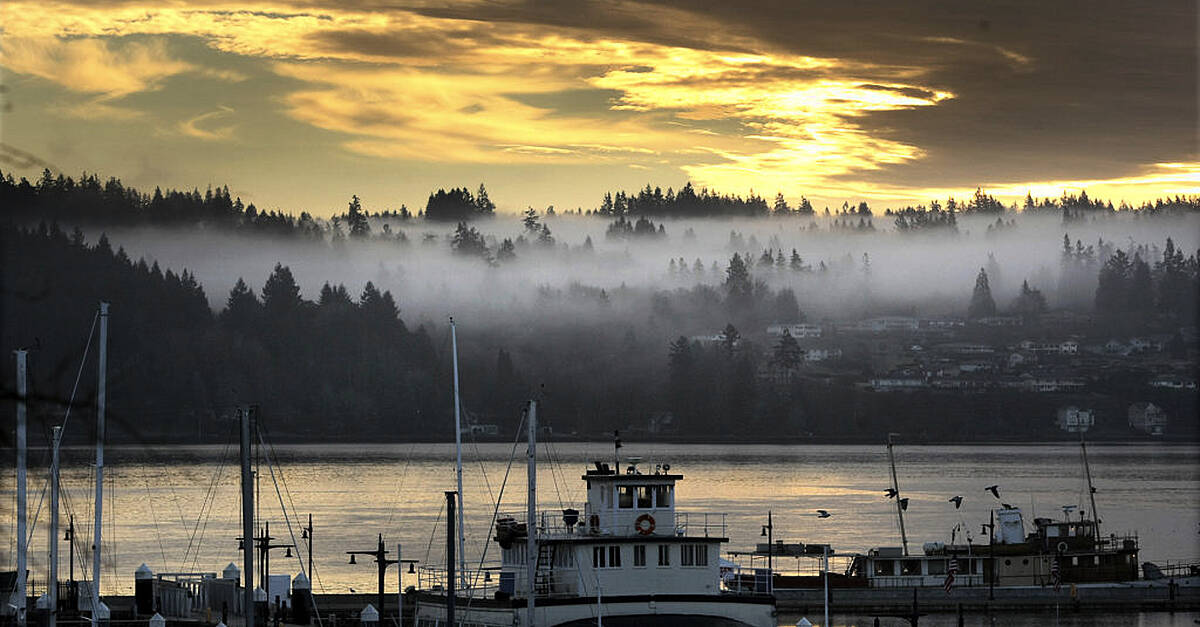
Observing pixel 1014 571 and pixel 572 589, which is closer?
pixel 572 589

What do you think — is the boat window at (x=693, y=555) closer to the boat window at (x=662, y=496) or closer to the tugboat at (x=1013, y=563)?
the boat window at (x=662, y=496)

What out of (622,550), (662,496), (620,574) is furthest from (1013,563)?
(620,574)

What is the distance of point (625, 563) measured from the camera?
57.9m

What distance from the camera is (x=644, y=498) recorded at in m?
59.2

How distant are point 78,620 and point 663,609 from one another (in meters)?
18.3

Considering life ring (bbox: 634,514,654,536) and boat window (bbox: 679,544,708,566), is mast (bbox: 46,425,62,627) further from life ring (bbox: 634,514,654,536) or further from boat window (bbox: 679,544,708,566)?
boat window (bbox: 679,544,708,566)

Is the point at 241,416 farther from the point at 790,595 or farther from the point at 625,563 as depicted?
the point at 790,595

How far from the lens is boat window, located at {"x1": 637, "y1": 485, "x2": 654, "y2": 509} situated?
5900 cm

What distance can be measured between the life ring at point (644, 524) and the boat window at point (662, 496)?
660 millimetres

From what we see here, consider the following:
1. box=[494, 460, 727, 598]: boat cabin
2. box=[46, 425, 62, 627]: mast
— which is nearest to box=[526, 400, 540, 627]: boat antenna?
box=[494, 460, 727, 598]: boat cabin

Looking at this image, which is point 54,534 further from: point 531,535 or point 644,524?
point 644,524

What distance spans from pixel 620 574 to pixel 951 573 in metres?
31.5

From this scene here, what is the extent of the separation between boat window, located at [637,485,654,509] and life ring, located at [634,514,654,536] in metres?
0.42

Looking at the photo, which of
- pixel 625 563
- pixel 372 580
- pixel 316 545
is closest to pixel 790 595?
pixel 625 563
